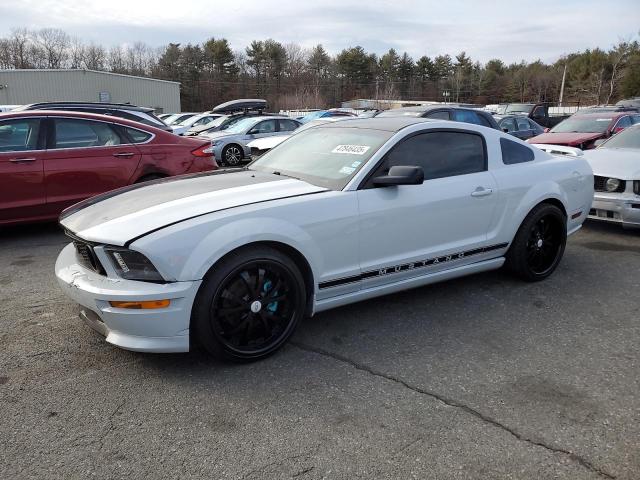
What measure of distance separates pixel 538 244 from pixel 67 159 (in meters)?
5.18

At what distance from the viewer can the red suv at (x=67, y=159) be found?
5.82 meters

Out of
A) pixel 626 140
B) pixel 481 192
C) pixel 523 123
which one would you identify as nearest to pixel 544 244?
pixel 481 192

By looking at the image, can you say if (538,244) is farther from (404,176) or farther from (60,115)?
(60,115)

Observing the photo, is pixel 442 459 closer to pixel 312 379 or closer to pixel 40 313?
pixel 312 379

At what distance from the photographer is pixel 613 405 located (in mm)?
2811

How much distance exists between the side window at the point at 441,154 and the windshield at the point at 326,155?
0.55ft

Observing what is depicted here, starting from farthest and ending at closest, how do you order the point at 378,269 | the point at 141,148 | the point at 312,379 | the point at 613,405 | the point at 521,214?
the point at 141,148 → the point at 521,214 → the point at 378,269 → the point at 312,379 → the point at 613,405

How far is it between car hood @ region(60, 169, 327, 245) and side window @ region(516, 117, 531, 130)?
465 inches

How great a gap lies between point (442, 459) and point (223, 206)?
1.86 m

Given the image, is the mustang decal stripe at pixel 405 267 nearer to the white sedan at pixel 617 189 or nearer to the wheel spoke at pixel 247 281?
the wheel spoke at pixel 247 281

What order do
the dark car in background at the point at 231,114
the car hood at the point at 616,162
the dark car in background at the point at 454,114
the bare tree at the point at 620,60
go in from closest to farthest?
the car hood at the point at 616,162 → the dark car in background at the point at 454,114 → the dark car in background at the point at 231,114 → the bare tree at the point at 620,60

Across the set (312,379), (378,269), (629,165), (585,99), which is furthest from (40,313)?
(585,99)

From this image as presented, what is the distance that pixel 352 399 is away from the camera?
2.84m

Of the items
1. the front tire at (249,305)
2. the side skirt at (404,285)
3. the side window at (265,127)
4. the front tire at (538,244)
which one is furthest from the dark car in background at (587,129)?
the front tire at (249,305)
